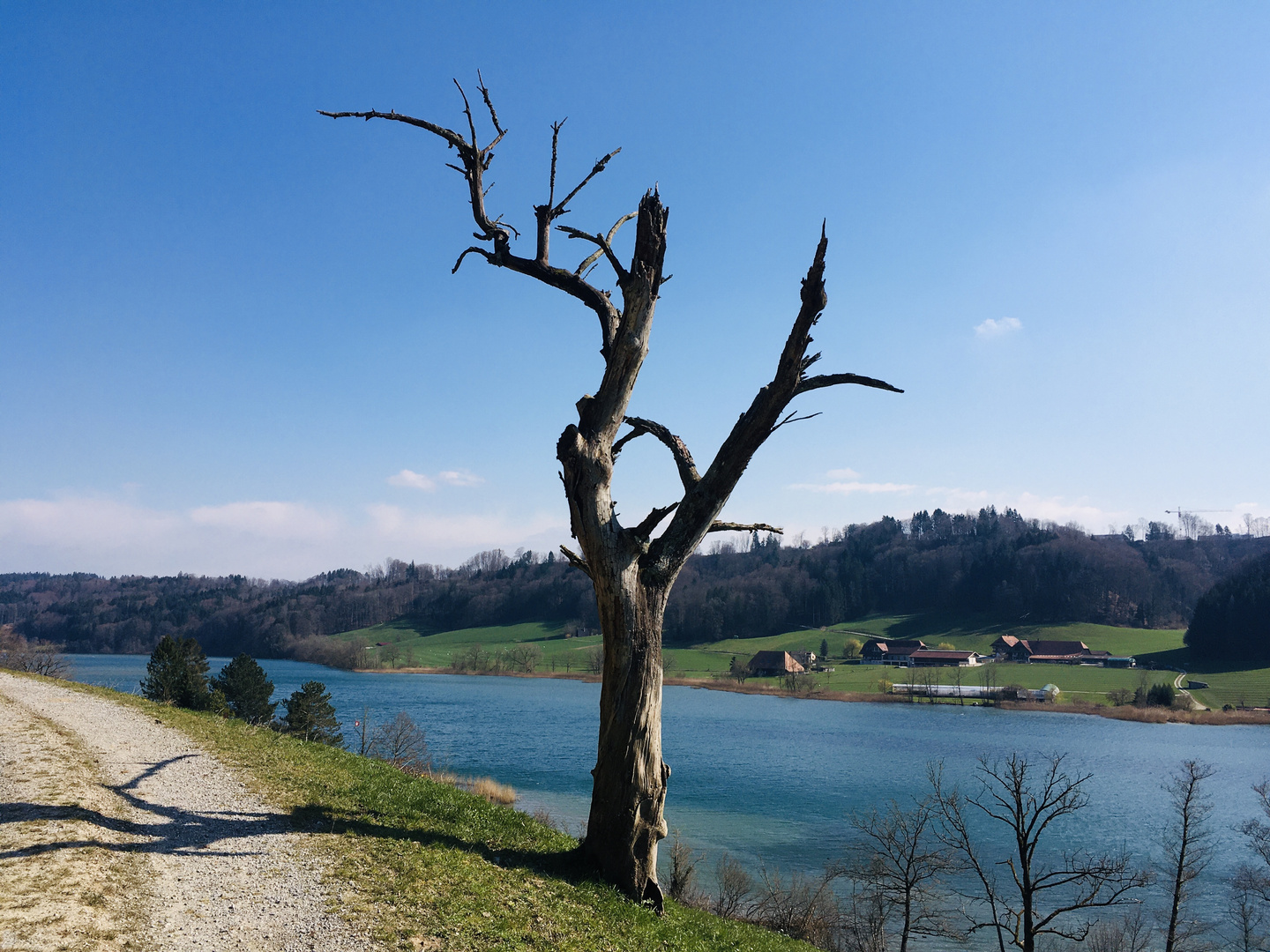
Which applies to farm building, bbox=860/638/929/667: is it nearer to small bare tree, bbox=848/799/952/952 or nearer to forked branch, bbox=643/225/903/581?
small bare tree, bbox=848/799/952/952

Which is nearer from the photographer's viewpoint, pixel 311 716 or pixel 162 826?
pixel 162 826

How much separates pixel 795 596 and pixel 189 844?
151m

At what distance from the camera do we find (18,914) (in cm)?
584

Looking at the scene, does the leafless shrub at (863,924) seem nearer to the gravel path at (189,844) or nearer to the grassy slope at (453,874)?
the grassy slope at (453,874)

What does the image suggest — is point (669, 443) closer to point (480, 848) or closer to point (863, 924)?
point (480, 848)

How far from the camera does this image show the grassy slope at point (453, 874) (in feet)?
22.1

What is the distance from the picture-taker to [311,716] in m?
33.8

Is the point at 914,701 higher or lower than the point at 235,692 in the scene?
lower

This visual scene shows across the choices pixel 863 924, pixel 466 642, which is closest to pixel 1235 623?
pixel 863 924

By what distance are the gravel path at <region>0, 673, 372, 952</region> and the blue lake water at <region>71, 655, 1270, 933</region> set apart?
1864cm

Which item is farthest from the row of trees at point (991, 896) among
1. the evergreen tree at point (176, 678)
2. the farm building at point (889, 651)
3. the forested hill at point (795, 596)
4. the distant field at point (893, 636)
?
the forested hill at point (795, 596)

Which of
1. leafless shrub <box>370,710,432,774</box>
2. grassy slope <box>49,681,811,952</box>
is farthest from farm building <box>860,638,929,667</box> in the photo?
grassy slope <box>49,681,811,952</box>

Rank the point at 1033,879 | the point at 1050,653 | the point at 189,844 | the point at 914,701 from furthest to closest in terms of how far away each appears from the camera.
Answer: the point at 1050,653 → the point at 914,701 → the point at 1033,879 → the point at 189,844

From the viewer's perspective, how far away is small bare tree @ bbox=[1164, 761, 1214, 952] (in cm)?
2336
